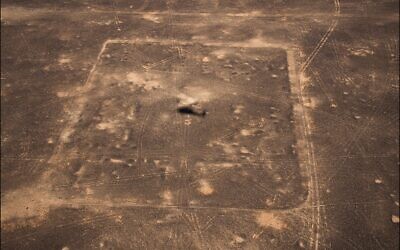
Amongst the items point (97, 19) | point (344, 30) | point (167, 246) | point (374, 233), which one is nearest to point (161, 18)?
point (97, 19)

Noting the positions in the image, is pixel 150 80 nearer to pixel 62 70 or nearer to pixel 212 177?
pixel 62 70

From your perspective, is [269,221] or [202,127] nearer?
[269,221]

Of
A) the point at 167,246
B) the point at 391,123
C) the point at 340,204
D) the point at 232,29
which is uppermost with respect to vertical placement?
the point at 232,29

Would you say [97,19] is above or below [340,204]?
above

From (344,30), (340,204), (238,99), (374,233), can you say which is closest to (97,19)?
(238,99)

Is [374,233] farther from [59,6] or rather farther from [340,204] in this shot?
[59,6]

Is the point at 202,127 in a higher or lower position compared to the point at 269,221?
higher

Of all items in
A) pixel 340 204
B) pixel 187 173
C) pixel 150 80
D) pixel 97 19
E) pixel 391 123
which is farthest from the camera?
pixel 97 19

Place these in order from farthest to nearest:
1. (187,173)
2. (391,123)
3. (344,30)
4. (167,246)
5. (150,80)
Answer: (344,30), (150,80), (391,123), (187,173), (167,246)

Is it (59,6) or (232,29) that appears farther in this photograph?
(59,6)
